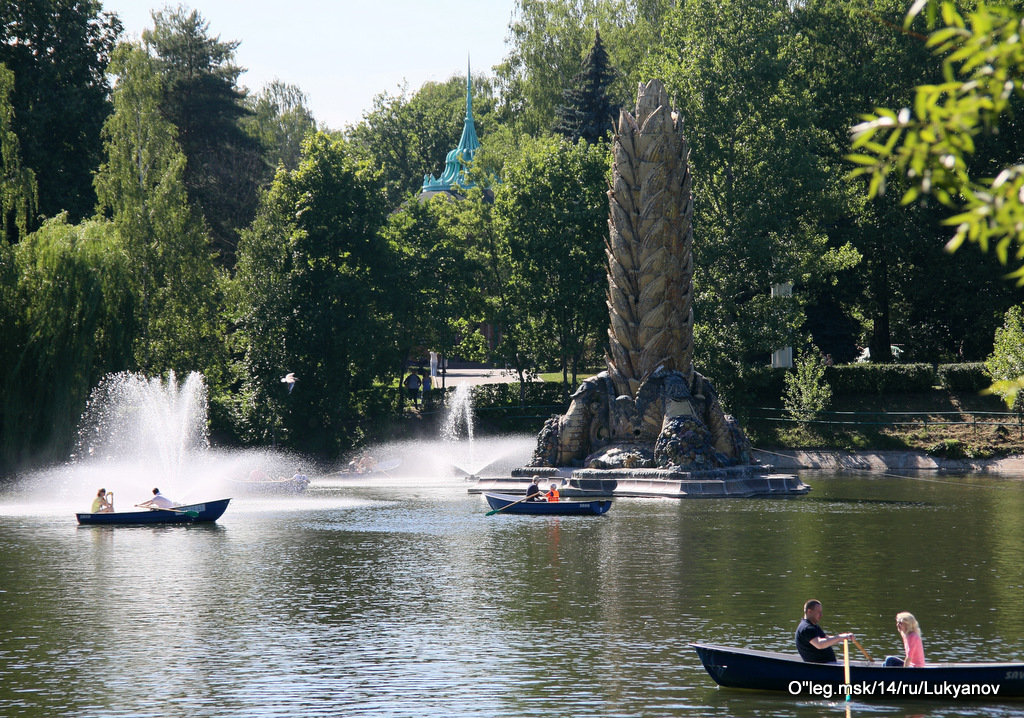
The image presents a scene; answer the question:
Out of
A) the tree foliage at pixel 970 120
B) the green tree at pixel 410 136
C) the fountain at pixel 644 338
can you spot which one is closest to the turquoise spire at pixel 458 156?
the green tree at pixel 410 136

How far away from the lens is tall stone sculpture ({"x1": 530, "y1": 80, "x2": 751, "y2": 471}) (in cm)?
5741

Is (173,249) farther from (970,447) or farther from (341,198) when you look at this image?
(970,447)

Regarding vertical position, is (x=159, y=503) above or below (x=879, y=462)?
below

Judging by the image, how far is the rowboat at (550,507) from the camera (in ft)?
151

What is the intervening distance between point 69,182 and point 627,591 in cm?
6027

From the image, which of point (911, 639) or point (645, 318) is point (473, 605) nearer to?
point (911, 639)

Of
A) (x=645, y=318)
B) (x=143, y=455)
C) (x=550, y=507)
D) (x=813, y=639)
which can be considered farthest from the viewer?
(x=143, y=455)

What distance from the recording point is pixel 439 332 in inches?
3216

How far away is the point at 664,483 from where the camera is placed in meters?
53.4

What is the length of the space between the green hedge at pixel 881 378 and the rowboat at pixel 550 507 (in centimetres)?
3699

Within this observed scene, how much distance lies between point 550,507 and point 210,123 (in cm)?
6227

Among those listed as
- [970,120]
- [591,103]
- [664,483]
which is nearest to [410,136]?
[591,103]

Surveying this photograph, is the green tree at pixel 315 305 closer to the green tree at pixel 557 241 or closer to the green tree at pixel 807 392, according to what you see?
the green tree at pixel 557 241

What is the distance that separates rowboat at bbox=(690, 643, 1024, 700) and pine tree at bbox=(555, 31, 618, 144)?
77.2m
